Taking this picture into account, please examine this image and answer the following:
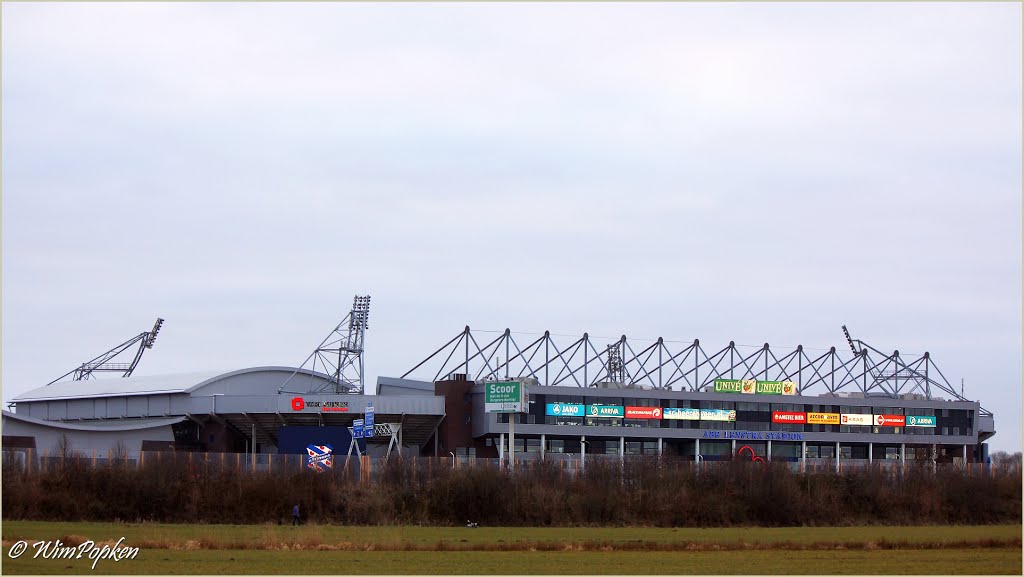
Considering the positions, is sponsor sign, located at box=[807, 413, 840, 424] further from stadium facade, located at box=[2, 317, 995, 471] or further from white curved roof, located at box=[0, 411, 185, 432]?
white curved roof, located at box=[0, 411, 185, 432]

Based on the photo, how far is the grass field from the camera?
53.8 metres

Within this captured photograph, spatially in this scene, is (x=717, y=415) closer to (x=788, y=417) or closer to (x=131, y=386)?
(x=788, y=417)

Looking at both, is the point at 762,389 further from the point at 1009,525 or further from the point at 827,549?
the point at 827,549

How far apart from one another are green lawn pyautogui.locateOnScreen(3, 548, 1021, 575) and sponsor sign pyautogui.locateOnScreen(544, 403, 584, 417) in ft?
281

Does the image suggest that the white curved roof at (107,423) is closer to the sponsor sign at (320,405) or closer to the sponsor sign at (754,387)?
the sponsor sign at (320,405)

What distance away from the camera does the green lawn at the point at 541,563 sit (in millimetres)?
51719

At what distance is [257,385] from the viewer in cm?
16212

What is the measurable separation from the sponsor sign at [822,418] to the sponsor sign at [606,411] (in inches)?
1097

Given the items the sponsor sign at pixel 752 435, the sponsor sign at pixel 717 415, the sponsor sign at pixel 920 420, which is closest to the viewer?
the sponsor sign at pixel 752 435

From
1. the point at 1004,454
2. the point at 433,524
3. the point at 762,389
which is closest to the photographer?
the point at 433,524

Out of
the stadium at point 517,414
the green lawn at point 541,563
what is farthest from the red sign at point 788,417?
the green lawn at point 541,563

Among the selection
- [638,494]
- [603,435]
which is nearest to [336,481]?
[638,494]

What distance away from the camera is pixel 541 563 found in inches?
2276

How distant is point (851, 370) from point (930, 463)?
63.4 meters
